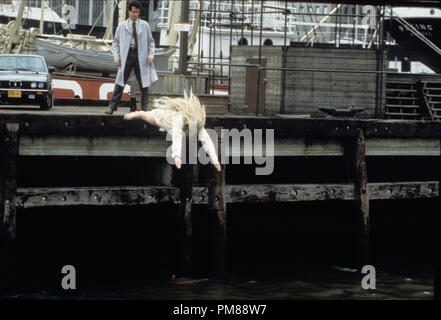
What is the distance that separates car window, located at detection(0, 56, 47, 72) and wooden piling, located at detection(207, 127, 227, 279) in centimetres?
906

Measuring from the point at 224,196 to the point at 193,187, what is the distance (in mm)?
450

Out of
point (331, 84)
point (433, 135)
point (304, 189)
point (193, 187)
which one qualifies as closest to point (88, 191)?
point (193, 187)

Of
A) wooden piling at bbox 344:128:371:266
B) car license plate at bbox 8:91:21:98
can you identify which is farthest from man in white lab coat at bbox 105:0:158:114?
car license plate at bbox 8:91:21:98

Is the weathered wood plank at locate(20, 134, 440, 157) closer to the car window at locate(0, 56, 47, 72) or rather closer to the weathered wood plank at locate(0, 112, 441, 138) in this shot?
the weathered wood plank at locate(0, 112, 441, 138)

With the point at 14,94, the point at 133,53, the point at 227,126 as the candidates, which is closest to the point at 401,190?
the point at 227,126

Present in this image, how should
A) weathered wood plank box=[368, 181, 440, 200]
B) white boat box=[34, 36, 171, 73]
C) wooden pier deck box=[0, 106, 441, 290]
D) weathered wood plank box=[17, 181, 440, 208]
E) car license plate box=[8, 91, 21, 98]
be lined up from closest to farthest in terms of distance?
wooden pier deck box=[0, 106, 441, 290] → weathered wood plank box=[17, 181, 440, 208] → weathered wood plank box=[368, 181, 440, 200] → car license plate box=[8, 91, 21, 98] → white boat box=[34, 36, 171, 73]

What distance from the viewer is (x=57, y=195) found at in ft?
34.7

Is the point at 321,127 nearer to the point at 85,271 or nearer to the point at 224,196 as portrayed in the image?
the point at 224,196

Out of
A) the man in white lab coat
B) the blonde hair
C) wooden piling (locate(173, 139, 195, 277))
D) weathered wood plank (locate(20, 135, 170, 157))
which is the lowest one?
wooden piling (locate(173, 139, 195, 277))

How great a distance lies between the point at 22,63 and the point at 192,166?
9.43m

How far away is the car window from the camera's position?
19.1 metres

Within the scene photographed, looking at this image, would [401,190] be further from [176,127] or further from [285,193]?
[176,127]

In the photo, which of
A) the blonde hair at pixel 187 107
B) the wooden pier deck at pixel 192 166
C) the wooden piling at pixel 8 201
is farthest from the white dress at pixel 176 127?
the wooden piling at pixel 8 201

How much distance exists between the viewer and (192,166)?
1127 centimetres
